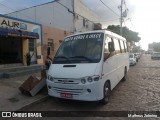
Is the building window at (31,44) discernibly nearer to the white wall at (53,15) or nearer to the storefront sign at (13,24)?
the storefront sign at (13,24)

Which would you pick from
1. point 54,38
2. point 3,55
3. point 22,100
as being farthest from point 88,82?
point 54,38

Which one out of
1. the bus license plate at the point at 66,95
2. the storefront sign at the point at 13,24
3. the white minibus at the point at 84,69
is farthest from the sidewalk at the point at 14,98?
the storefront sign at the point at 13,24

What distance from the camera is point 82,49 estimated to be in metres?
6.97

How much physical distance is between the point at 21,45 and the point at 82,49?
1051cm

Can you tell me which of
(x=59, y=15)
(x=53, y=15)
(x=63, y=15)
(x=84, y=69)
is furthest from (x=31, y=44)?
(x=53, y=15)

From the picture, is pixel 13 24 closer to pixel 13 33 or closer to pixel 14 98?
pixel 13 33

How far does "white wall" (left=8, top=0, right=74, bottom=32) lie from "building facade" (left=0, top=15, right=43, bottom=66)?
10.3 metres

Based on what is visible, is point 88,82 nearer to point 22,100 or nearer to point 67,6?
point 22,100

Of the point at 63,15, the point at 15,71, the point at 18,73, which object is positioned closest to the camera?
the point at 18,73

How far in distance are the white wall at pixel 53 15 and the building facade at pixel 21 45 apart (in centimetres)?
1029

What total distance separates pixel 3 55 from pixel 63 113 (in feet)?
43.4

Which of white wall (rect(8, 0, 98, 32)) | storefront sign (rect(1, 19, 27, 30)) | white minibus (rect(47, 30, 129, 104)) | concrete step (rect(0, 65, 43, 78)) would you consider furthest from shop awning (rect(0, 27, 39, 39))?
white wall (rect(8, 0, 98, 32))

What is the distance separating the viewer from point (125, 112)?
6020 millimetres

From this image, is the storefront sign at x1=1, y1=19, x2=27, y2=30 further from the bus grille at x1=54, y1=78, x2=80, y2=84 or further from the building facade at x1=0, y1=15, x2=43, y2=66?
the bus grille at x1=54, y1=78, x2=80, y2=84
